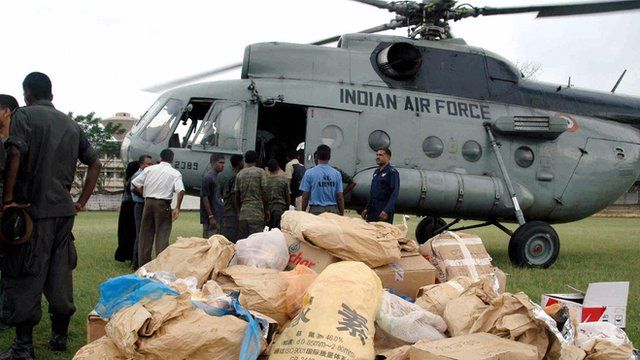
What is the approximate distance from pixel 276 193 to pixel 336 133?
5.57 ft

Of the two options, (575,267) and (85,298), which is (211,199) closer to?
(85,298)

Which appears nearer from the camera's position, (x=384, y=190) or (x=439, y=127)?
(x=384, y=190)

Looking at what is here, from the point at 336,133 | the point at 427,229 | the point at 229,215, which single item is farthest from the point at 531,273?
the point at 229,215

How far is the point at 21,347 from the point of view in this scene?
4656 millimetres

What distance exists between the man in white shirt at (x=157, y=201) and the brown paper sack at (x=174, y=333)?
5023 mm

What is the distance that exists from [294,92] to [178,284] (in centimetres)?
606

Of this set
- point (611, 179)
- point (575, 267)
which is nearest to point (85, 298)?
point (575, 267)

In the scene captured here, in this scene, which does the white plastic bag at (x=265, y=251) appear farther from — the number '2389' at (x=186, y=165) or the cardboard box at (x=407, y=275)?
the number '2389' at (x=186, y=165)

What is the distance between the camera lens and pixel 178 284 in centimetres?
449

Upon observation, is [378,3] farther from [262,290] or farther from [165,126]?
[262,290]

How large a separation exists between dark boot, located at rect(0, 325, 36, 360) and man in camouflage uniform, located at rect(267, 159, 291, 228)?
4510 mm

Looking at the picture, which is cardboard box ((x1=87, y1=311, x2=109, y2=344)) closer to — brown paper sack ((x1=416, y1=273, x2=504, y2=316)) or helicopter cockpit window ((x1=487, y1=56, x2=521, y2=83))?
A: brown paper sack ((x1=416, y1=273, x2=504, y2=316))

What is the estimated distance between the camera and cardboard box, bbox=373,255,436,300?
521 cm

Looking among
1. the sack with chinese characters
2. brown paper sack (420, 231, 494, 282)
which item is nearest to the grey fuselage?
brown paper sack (420, 231, 494, 282)
